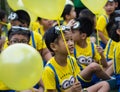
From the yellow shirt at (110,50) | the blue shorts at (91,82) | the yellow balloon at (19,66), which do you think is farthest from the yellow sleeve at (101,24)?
the yellow balloon at (19,66)

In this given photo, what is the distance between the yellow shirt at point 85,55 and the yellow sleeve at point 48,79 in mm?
632

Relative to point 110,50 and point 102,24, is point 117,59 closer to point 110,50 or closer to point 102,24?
point 110,50

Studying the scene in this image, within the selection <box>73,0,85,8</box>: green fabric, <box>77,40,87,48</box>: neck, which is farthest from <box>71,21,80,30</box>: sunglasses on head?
<box>73,0,85,8</box>: green fabric

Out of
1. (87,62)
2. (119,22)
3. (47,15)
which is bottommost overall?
(87,62)

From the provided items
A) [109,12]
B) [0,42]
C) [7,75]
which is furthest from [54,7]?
[109,12]

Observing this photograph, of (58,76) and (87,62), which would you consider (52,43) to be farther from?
(87,62)

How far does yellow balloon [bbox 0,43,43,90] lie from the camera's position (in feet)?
6.85

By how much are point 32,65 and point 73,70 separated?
80 centimetres

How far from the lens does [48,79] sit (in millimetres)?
2773

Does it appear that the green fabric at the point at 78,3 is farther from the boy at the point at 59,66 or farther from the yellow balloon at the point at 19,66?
the yellow balloon at the point at 19,66

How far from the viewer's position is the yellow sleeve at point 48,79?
2.76 meters

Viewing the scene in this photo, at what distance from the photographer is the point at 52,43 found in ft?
9.46

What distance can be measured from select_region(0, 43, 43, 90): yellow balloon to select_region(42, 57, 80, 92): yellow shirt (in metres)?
0.62

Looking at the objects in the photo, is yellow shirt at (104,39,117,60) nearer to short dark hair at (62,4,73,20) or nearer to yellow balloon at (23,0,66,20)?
short dark hair at (62,4,73,20)
